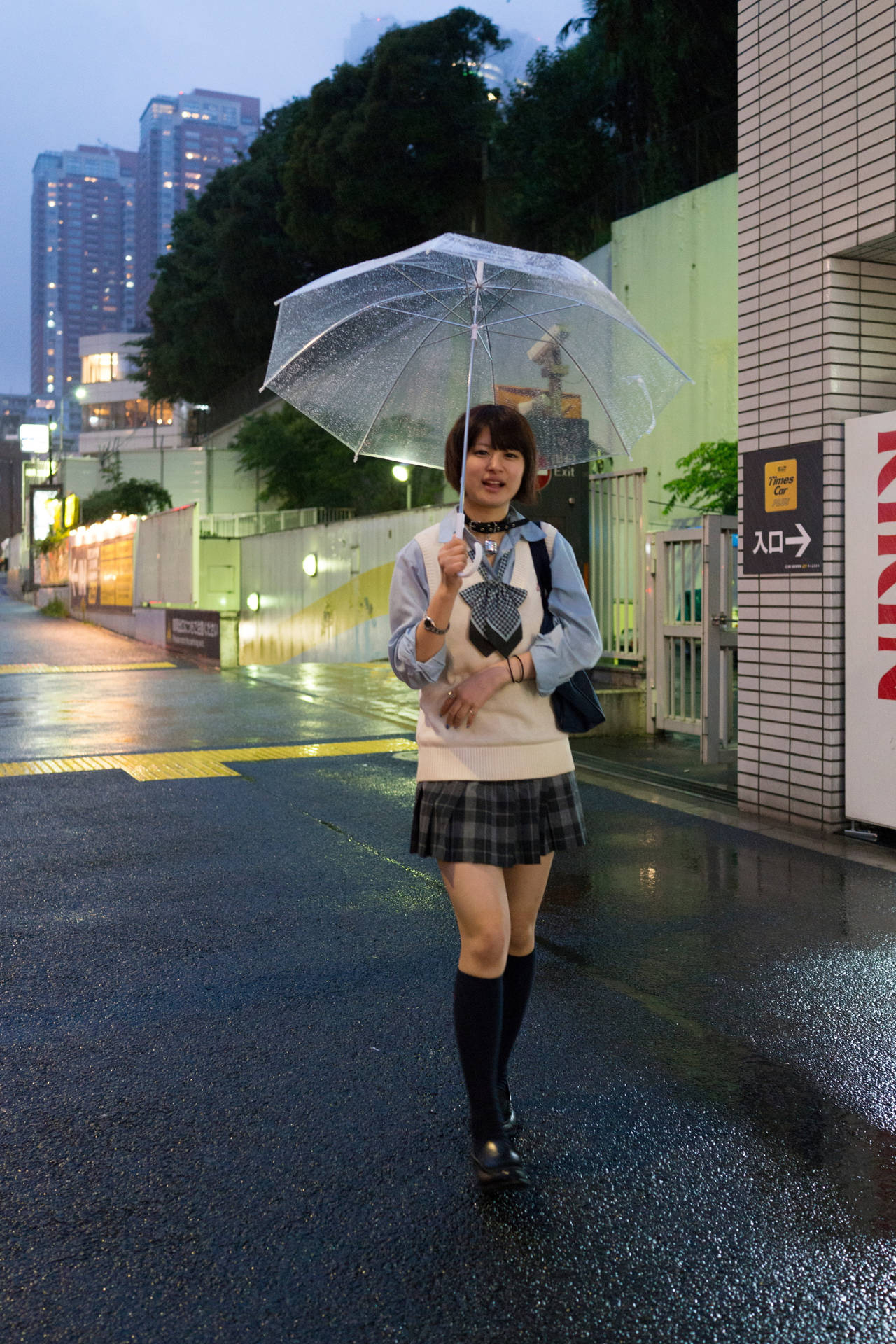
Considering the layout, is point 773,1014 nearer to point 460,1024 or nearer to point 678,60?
point 460,1024

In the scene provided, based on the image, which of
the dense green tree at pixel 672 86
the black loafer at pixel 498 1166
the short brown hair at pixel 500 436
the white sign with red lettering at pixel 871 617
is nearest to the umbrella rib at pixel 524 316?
the short brown hair at pixel 500 436

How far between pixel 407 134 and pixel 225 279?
528 inches

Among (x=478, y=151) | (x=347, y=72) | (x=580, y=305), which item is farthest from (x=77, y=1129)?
(x=347, y=72)

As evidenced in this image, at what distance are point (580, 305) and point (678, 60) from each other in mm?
26287

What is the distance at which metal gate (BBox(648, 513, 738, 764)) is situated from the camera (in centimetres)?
922

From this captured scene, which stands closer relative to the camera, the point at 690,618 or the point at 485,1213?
the point at 485,1213

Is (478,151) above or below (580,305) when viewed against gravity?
above

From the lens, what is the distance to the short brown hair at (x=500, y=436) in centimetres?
300

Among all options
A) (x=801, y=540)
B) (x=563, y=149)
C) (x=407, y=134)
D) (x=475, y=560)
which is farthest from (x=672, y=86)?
(x=475, y=560)

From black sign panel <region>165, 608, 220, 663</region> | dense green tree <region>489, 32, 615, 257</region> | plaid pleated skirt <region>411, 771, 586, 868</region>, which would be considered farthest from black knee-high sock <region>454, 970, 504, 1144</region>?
dense green tree <region>489, 32, 615, 257</region>

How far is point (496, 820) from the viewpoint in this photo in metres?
2.93

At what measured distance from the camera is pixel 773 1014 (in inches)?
160

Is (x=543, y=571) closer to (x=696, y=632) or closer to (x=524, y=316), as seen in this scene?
(x=524, y=316)

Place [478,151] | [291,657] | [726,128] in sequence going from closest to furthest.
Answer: [726,128]
[291,657]
[478,151]
